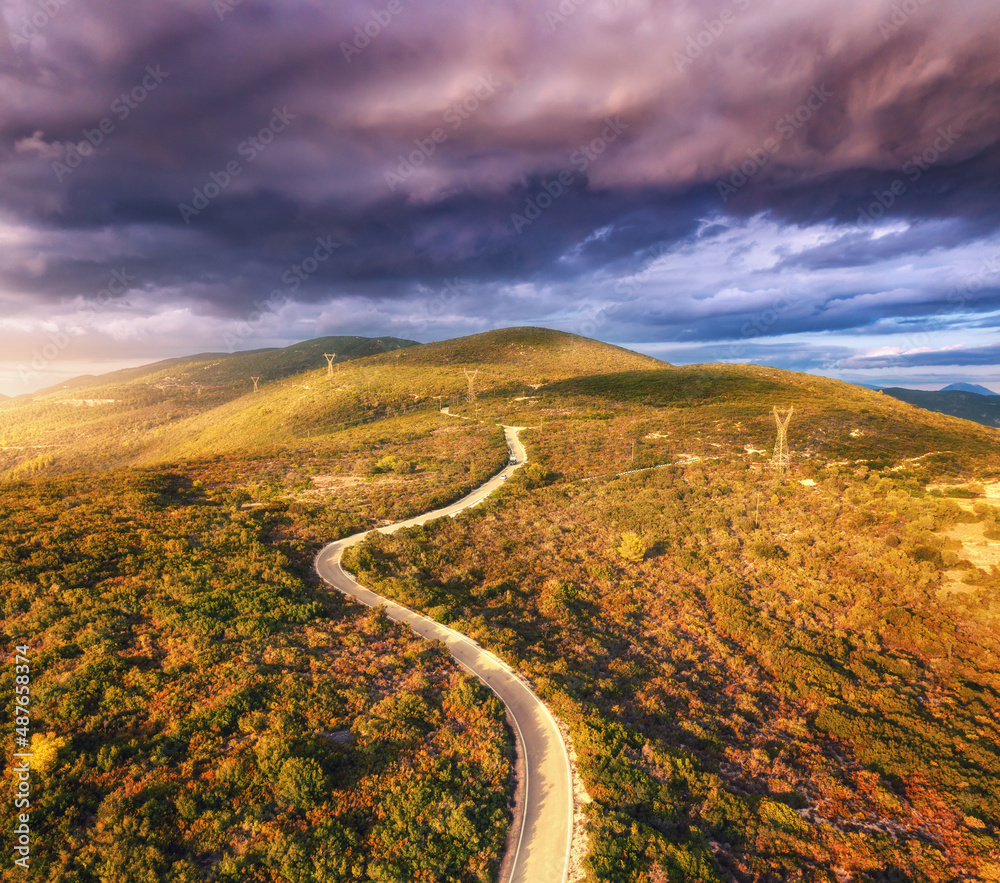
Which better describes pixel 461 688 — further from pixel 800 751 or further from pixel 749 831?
pixel 800 751

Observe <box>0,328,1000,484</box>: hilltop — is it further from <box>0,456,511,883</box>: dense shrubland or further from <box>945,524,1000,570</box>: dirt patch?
<box>0,456,511,883</box>: dense shrubland

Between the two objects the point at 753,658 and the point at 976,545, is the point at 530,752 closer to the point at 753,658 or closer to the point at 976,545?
the point at 753,658

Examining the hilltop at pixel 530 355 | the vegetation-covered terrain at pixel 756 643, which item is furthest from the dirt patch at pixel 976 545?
the hilltop at pixel 530 355

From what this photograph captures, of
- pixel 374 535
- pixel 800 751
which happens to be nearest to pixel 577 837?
pixel 800 751

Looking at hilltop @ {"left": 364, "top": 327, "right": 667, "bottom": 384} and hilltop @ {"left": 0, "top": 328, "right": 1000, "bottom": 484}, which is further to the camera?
hilltop @ {"left": 364, "top": 327, "right": 667, "bottom": 384}

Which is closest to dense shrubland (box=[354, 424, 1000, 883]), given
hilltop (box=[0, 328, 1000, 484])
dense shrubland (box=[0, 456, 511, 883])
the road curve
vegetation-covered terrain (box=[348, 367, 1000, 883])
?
vegetation-covered terrain (box=[348, 367, 1000, 883])

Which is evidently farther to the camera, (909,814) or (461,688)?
(461,688)

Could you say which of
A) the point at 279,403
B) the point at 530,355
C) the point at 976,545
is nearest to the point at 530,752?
the point at 976,545
